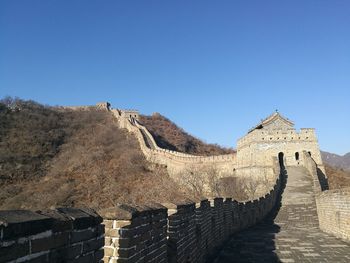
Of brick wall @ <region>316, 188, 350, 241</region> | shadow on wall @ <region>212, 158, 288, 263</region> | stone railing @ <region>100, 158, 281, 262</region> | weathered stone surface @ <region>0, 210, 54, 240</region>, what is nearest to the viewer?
weathered stone surface @ <region>0, 210, 54, 240</region>

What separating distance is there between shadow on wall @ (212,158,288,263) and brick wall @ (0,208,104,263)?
6777 millimetres

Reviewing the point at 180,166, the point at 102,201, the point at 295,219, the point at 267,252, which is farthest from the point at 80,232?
the point at 180,166

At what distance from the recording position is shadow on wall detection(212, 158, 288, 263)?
9602 mm

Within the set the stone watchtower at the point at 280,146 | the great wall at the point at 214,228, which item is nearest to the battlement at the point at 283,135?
the stone watchtower at the point at 280,146

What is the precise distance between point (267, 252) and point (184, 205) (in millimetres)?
4933

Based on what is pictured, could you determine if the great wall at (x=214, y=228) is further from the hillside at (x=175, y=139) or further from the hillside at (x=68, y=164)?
the hillside at (x=175, y=139)

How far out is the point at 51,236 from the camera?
2.41 m

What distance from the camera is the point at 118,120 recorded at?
60625 mm

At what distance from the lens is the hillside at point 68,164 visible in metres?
33.0

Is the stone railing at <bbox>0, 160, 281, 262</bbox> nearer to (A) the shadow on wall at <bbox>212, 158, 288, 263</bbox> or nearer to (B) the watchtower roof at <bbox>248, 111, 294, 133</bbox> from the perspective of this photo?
(A) the shadow on wall at <bbox>212, 158, 288, 263</bbox>

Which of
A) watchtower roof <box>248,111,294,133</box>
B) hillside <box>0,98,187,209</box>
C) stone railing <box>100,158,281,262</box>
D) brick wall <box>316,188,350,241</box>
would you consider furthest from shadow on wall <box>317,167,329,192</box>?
stone railing <box>100,158,281,262</box>

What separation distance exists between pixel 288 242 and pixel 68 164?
33326 millimetres

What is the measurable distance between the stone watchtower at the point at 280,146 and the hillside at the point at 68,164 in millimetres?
7308

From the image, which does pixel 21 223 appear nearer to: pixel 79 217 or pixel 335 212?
pixel 79 217
